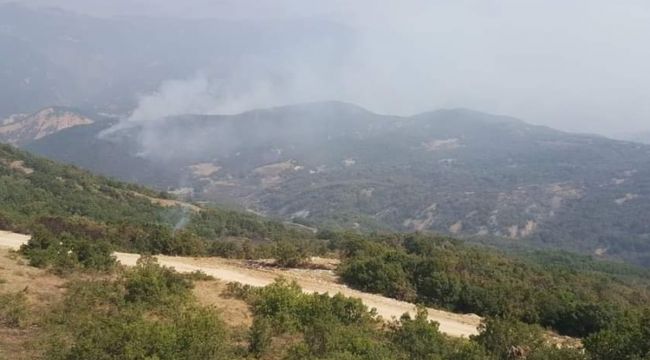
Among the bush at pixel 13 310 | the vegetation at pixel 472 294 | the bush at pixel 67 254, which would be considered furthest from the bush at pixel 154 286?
the vegetation at pixel 472 294

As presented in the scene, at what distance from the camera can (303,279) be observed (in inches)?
1200

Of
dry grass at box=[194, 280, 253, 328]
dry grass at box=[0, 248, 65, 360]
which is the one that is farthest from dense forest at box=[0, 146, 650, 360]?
dry grass at box=[194, 280, 253, 328]

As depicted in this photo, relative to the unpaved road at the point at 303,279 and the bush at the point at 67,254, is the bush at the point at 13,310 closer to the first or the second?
the bush at the point at 67,254

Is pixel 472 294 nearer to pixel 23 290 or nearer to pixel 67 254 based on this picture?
pixel 67 254

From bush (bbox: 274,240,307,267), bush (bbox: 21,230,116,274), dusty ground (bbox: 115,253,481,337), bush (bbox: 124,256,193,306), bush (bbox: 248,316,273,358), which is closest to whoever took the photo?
bush (bbox: 248,316,273,358)

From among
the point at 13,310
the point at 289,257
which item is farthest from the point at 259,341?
the point at 289,257

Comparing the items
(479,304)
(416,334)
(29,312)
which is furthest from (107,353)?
(479,304)

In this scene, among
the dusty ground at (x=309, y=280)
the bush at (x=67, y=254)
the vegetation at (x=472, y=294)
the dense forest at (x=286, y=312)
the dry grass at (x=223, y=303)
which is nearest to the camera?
the dense forest at (x=286, y=312)

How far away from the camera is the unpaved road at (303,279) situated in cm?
2675

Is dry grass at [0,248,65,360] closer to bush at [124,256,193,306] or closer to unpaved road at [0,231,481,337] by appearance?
bush at [124,256,193,306]

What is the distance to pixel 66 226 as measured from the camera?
38.1m

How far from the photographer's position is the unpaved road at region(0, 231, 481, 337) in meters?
26.8

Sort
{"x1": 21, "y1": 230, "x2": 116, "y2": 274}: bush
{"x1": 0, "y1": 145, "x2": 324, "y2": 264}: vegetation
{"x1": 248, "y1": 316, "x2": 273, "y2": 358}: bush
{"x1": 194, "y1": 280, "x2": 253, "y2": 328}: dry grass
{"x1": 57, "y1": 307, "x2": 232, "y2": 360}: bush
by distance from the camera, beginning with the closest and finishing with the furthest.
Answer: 1. {"x1": 57, "y1": 307, "x2": 232, "y2": 360}: bush
2. {"x1": 248, "y1": 316, "x2": 273, "y2": 358}: bush
3. {"x1": 194, "y1": 280, "x2": 253, "y2": 328}: dry grass
4. {"x1": 21, "y1": 230, "x2": 116, "y2": 274}: bush
5. {"x1": 0, "y1": 145, "x2": 324, "y2": 264}: vegetation

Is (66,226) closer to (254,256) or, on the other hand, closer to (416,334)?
(254,256)
